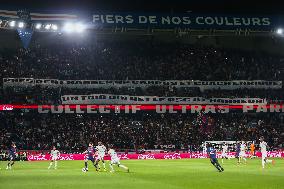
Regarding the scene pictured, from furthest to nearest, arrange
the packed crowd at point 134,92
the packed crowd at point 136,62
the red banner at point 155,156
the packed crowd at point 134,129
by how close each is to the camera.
Answer: the packed crowd at point 136,62, the packed crowd at point 134,92, the packed crowd at point 134,129, the red banner at point 155,156

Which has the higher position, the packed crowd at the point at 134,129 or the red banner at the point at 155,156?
the packed crowd at the point at 134,129

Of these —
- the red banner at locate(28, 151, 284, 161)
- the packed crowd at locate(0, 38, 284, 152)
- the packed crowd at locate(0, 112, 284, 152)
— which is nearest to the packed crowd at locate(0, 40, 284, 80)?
the packed crowd at locate(0, 38, 284, 152)

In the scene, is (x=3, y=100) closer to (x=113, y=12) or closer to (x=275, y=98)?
(x=113, y=12)

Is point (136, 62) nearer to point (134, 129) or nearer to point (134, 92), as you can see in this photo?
point (134, 92)

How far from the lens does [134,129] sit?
62000mm

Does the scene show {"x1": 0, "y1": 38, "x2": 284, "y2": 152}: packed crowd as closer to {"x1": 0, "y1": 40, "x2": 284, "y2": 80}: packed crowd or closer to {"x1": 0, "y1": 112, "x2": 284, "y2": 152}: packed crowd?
{"x1": 0, "y1": 40, "x2": 284, "y2": 80}: packed crowd

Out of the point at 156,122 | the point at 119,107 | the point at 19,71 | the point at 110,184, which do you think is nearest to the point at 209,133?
the point at 156,122

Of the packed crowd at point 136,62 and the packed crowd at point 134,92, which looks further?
the packed crowd at point 136,62

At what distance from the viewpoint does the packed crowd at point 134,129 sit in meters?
57.2

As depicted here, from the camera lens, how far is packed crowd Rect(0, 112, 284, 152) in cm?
5722

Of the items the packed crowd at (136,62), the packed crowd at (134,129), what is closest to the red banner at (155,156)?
the packed crowd at (134,129)

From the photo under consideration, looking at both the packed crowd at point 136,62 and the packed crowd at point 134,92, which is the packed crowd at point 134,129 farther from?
the packed crowd at point 136,62

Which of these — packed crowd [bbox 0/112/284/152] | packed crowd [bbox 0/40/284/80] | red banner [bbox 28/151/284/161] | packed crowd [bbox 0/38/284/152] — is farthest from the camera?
packed crowd [bbox 0/40/284/80]

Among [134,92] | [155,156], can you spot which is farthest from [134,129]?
[155,156]
